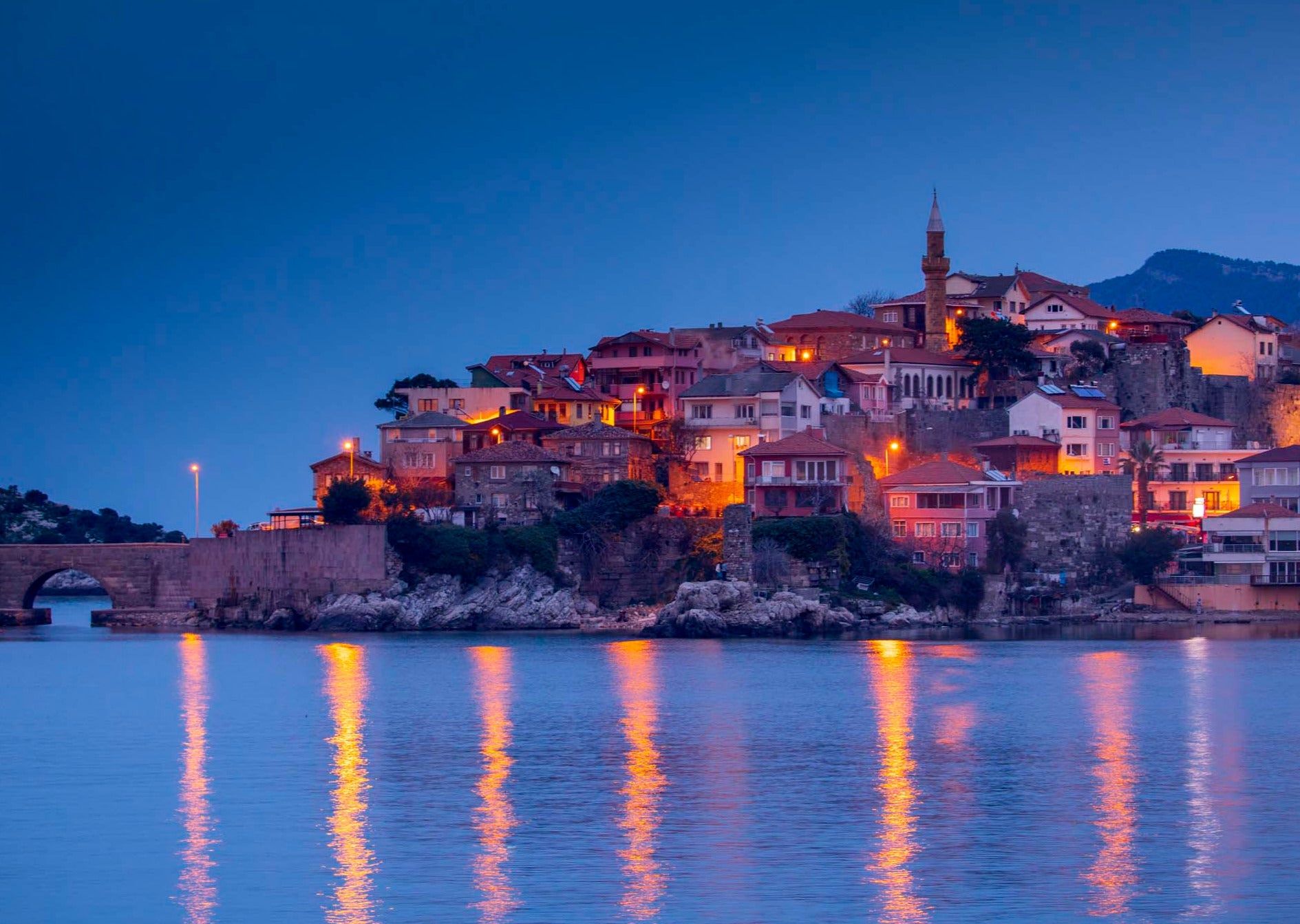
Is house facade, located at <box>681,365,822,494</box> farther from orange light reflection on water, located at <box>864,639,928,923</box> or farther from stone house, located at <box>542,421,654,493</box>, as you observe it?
orange light reflection on water, located at <box>864,639,928,923</box>

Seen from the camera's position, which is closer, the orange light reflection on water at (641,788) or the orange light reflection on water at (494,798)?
the orange light reflection on water at (494,798)

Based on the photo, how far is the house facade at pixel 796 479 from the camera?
208 feet

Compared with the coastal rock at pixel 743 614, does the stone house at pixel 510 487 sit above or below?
above

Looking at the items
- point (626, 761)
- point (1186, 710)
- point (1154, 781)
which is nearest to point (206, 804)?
point (626, 761)

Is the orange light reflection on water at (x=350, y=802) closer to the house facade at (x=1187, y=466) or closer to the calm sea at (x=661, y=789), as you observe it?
the calm sea at (x=661, y=789)

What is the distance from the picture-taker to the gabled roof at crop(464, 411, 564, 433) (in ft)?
228

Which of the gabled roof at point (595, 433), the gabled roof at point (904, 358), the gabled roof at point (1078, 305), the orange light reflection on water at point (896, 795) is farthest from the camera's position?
the gabled roof at point (1078, 305)

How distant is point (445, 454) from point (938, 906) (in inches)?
1840

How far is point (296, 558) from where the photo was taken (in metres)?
65.6

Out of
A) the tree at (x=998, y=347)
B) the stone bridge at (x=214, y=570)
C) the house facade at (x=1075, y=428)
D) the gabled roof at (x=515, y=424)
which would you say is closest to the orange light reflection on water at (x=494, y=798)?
the stone bridge at (x=214, y=570)

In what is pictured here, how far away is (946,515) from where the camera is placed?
64.1 metres

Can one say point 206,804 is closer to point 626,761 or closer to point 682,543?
point 626,761

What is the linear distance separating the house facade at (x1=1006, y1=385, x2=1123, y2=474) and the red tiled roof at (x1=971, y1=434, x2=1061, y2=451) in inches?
16.5

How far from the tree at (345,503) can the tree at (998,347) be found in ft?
77.0
